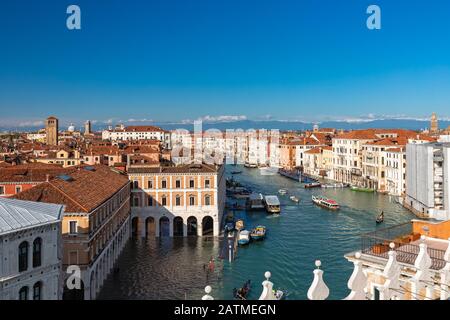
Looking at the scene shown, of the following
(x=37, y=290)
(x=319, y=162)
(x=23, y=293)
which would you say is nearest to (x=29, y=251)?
(x=23, y=293)

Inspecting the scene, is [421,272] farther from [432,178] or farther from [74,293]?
[432,178]

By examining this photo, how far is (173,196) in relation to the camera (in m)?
23.6

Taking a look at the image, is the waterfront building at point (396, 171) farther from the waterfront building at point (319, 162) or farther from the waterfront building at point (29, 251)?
the waterfront building at point (29, 251)

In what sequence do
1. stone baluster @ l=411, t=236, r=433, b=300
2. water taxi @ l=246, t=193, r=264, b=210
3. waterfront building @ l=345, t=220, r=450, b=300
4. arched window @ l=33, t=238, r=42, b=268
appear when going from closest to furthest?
1. waterfront building @ l=345, t=220, r=450, b=300
2. stone baluster @ l=411, t=236, r=433, b=300
3. arched window @ l=33, t=238, r=42, b=268
4. water taxi @ l=246, t=193, r=264, b=210

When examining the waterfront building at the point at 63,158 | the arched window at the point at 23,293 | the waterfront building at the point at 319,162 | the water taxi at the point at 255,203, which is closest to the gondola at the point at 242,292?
the arched window at the point at 23,293

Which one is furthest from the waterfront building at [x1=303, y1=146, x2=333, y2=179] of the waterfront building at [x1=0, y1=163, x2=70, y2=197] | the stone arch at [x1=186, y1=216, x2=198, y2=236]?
the waterfront building at [x1=0, y1=163, x2=70, y2=197]

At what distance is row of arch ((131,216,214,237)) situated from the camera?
931 inches

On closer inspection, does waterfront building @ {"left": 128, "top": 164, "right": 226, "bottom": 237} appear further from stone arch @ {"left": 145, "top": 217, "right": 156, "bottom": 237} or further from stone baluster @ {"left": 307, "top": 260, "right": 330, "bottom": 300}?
stone baluster @ {"left": 307, "top": 260, "right": 330, "bottom": 300}

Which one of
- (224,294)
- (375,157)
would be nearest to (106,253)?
(224,294)

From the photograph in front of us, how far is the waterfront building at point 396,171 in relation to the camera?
4188 cm

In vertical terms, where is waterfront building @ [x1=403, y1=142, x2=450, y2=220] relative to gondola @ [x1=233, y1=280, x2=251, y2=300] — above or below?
above

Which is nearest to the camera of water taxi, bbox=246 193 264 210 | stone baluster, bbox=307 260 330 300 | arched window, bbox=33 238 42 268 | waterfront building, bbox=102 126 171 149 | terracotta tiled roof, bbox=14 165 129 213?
stone baluster, bbox=307 260 330 300

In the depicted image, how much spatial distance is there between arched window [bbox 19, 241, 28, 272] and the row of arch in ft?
45.9
